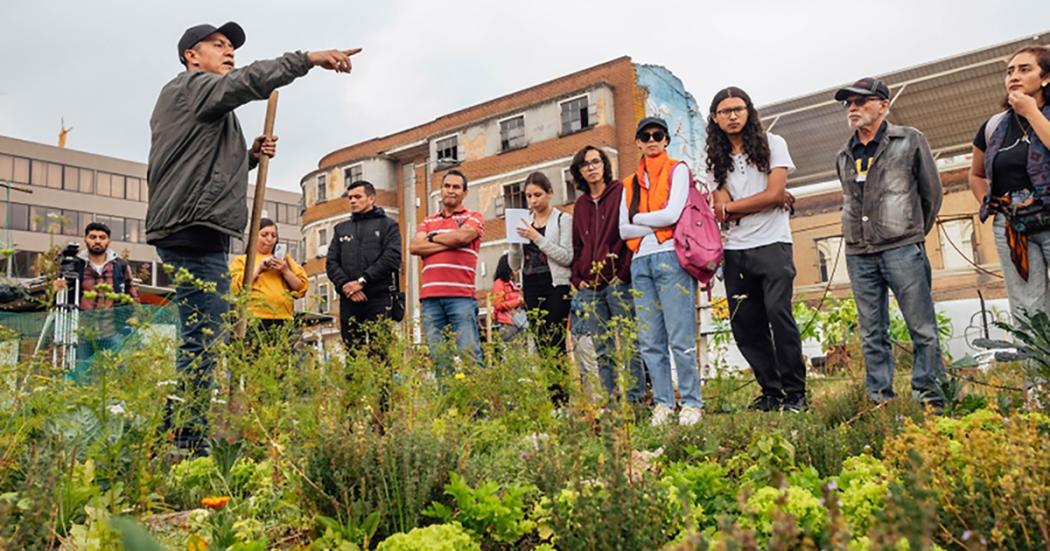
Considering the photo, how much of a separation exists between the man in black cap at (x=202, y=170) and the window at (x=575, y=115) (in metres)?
27.1

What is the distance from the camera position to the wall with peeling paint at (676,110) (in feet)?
101

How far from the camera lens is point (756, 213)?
195 inches

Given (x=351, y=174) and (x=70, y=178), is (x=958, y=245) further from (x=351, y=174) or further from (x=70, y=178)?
(x=70, y=178)

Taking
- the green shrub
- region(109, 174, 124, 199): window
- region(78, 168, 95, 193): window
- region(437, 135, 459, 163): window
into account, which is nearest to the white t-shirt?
the green shrub

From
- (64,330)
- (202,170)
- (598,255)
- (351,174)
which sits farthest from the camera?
(351,174)

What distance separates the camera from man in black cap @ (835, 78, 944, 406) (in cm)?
459

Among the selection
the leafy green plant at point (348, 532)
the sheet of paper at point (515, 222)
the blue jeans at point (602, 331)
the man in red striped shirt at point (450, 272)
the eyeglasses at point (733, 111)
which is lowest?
the leafy green plant at point (348, 532)

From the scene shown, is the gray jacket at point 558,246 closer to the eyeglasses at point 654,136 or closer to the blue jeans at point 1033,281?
the eyeglasses at point 654,136

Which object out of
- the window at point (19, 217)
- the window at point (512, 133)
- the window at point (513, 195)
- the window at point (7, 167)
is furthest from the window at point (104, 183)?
the window at point (513, 195)

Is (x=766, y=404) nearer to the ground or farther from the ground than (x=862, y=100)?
nearer to the ground

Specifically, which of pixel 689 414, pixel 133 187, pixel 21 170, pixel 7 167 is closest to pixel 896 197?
pixel 689 414

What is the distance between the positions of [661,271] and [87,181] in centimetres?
6396

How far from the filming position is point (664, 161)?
5.14m

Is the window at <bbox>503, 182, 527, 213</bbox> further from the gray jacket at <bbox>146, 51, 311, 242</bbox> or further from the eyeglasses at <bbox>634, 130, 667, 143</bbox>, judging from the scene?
the gray jacket at <bbox>146, 51, 311, 242</bbox>
